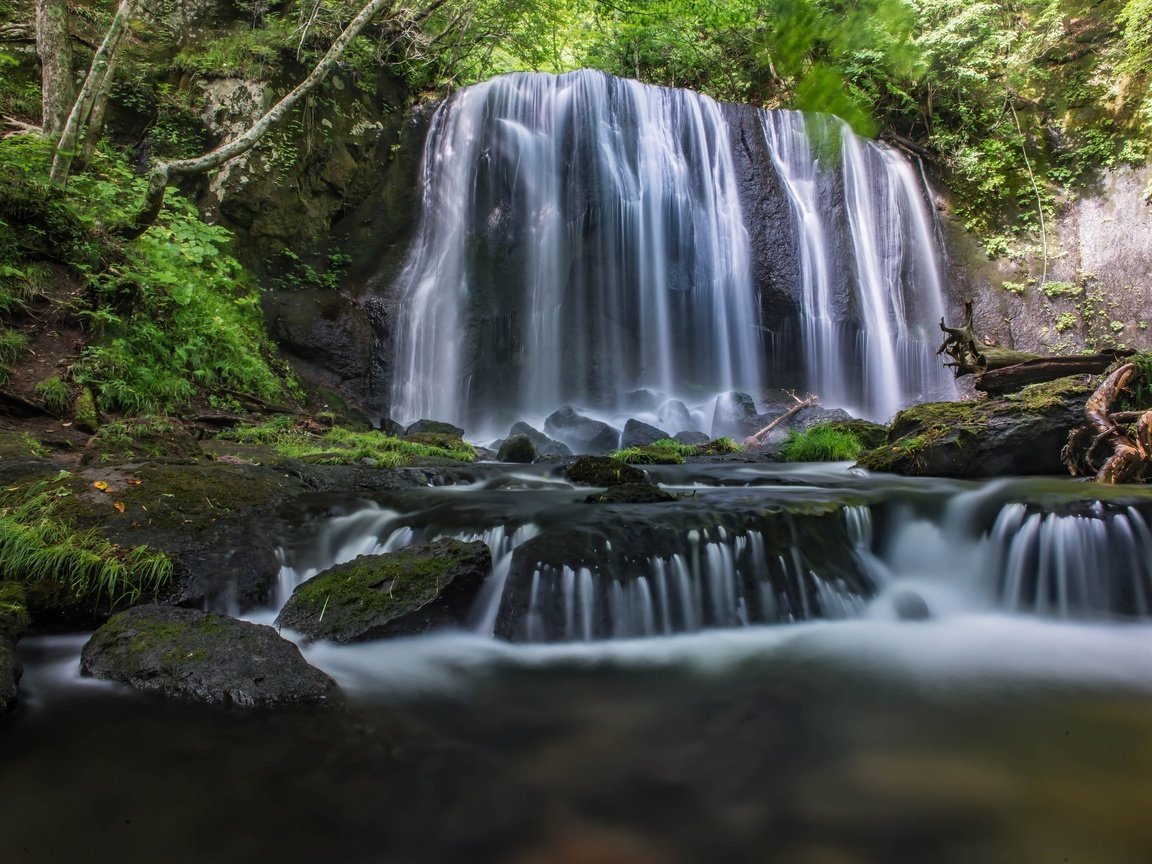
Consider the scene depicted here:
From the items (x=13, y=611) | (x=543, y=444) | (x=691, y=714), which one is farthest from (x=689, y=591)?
(x=543, y=444)

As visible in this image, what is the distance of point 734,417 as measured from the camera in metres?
12.3

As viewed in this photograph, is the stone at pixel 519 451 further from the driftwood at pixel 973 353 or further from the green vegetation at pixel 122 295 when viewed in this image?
the driftwood at pixel 973 353

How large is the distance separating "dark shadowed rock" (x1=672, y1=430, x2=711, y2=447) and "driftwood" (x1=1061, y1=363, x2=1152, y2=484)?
532 centimetres

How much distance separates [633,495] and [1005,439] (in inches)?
157

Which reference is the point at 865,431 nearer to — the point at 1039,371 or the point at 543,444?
the point at 1039,371

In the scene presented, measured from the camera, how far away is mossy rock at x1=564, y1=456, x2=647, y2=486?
678cm

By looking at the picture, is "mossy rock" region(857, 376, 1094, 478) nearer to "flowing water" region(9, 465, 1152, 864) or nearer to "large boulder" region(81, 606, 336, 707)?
"flowing water" region(9, 465, 1152, 864)

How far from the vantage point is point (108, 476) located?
172 inches

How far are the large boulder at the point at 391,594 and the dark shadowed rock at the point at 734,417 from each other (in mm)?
8595

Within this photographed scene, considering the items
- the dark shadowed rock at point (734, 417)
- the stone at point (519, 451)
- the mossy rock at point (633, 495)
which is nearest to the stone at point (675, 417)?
the dark shadowed rock at point (734, 417)

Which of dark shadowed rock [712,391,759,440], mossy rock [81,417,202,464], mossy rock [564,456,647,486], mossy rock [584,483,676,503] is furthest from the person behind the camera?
dark shadowed rock [712,391,759,440]

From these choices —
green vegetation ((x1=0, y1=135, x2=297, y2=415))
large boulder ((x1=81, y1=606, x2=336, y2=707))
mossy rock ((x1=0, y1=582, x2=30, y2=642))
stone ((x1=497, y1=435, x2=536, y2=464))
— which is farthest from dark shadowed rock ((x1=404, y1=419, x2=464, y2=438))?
large boulder ((x1=81, y1=606, x2=336, y2=707))

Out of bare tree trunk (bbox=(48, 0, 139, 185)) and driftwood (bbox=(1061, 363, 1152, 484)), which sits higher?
bare tree trunk (bbox=(48, 0, 139, 185))

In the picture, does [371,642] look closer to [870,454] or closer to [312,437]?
[312,437]
